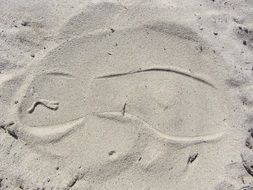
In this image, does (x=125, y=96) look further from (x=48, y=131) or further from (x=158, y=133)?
(x=48, y=131)

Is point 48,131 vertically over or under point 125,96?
under

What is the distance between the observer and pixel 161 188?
267 centimetres

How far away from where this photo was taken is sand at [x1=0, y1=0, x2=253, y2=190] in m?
2.70

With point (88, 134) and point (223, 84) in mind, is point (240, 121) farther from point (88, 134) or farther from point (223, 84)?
point (88, 134)

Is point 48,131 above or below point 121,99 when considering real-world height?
below

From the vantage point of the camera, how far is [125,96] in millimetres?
2820

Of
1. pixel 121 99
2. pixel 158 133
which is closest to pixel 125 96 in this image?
pixel 121 99

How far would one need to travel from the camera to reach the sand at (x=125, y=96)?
8.84 ft

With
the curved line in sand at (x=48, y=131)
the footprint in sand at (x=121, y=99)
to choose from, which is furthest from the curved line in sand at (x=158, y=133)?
the curved line in sand at (x=48, y=131)

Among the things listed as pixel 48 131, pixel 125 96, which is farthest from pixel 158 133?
pixel 48 131

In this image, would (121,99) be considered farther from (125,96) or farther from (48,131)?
(48,131)

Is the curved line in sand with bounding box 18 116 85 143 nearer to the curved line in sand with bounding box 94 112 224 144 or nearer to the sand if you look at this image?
the sand

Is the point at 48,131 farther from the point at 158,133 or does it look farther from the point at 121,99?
the point at 158,133

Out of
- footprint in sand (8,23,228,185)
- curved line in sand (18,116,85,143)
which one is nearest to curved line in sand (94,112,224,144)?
footprint in sand (8,23,228,185)
